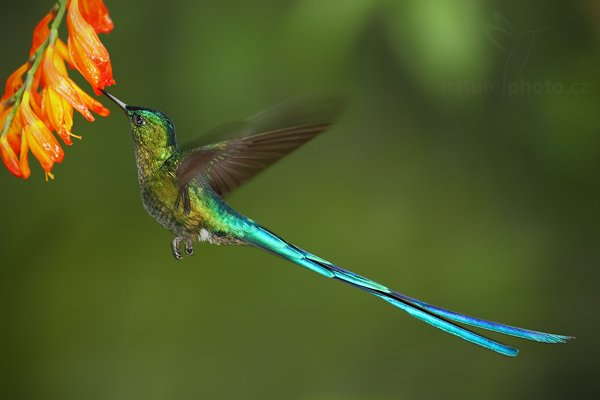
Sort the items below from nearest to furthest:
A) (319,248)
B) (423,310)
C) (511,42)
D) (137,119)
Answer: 1. (423,310)
2. (137,119)
3. (511,42)
4. (319,248)

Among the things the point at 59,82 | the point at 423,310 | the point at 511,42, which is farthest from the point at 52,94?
the point at 511,42

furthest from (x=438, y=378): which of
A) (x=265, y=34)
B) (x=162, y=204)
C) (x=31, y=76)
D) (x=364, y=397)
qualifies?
(x=31, y=76)

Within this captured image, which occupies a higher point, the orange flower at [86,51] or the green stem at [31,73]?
the orange flower at [86,51]

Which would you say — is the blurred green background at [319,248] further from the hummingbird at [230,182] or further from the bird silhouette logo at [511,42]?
the hummingbird at [230,182]

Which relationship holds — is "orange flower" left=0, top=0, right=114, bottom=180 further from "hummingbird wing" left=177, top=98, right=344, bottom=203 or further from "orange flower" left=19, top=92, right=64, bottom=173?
"hummingbird wing" left=177, top=98, right=344, bottom=203

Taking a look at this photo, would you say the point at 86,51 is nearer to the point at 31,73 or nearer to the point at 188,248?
the point at 31,73

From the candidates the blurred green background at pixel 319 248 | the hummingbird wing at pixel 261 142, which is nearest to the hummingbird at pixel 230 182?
the hummingbird wing at pixel 261 142
